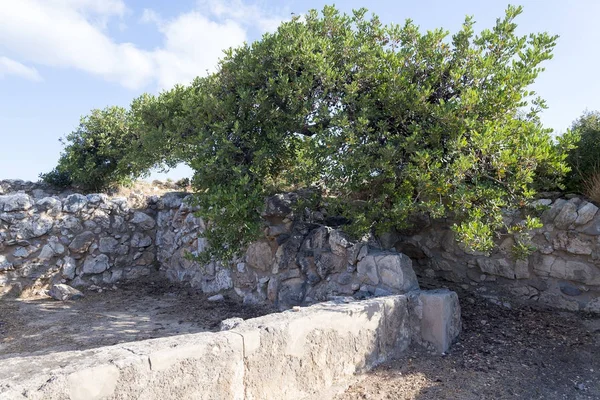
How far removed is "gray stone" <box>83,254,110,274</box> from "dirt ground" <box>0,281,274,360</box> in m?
0.38

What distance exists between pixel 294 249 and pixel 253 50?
87.7 inches

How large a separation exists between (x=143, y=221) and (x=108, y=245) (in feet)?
2.20

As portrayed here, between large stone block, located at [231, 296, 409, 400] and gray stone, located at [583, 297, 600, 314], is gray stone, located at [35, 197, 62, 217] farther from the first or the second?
gray stone, located at [583, 297, 600, 314]

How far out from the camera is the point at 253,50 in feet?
14.6

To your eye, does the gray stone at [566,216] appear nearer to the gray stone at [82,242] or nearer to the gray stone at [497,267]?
the gray stone at [497,267]

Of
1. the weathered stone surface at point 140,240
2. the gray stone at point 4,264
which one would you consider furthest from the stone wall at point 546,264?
the gray stone at point 4,264

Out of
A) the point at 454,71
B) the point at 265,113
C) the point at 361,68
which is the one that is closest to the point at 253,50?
the point at 265,113

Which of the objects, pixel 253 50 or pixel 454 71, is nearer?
pixel 454 71

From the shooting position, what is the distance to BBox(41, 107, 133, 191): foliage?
8.37m

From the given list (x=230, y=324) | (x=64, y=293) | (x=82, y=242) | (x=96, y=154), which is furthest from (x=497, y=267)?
(x=96, y=154)

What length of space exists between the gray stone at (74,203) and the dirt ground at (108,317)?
50.7 inches

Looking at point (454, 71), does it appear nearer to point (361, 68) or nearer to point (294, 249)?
point (361, 68)

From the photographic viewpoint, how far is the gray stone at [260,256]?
5008 millimetres

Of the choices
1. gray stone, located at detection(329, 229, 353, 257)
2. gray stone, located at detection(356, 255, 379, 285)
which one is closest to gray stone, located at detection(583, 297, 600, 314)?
gray stone, located at detection(356, 255, 379, 285)
